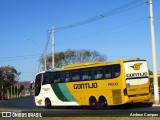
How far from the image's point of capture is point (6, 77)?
10400 centimetres

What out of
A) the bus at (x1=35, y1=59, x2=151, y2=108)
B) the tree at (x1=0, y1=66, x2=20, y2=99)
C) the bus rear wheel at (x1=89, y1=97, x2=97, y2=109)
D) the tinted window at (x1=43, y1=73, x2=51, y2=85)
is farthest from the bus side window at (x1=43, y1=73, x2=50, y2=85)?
the tree at (x1=0, y1=66, x2=20, y2=99)

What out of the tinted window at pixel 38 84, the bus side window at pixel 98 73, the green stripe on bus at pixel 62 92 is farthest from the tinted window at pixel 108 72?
the tinted window at pixel 38 84

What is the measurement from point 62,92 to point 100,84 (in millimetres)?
4592

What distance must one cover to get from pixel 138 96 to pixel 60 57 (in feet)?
234

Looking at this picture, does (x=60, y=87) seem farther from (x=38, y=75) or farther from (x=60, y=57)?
(x=60, y=57)

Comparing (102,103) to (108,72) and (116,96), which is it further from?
(108,72)

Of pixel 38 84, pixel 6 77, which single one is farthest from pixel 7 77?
pixel 38 84

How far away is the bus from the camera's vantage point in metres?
26.3

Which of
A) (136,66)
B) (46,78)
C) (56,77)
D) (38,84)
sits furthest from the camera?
(38,84)

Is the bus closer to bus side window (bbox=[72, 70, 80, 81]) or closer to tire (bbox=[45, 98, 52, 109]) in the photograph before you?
bus side window (bbox=[72, 70, 80, 81])

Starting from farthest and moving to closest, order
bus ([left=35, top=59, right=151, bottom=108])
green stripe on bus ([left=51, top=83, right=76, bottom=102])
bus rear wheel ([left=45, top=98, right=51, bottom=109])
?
1. bus rear wheel ([left=45, top=98, right=51, bottom=109])
2. green stripe on bus ([left=51, top=83, right=76, bottom=102])
3. bus ([left=35, top=59, right=151, bottom=108])

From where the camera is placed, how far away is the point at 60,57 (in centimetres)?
9769

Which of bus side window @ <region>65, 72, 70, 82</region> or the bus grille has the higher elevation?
bus side window @ <region>65, 72, 70, 82</region>

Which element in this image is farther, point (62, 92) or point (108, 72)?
point (62, 92)
